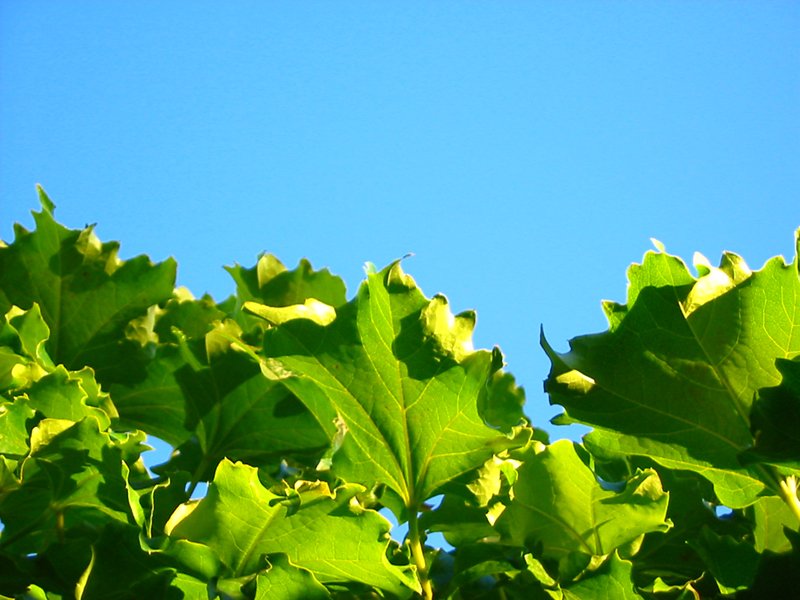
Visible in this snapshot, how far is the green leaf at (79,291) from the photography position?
2557mm

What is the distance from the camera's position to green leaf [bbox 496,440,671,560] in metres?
1.80

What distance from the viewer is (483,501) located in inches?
76.0

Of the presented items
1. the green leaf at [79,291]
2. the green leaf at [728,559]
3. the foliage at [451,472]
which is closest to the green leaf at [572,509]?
the foliage at [451,472]

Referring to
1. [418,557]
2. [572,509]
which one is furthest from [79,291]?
[572,509]

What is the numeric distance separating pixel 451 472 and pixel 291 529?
0.37 m

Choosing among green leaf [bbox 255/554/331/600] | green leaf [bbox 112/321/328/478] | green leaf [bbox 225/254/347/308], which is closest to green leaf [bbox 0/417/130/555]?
green leaf [bbox 255/554/331/600]

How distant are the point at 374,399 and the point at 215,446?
2.28ft

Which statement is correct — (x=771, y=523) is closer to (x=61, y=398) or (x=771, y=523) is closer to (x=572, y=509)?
(x=572, y=509)

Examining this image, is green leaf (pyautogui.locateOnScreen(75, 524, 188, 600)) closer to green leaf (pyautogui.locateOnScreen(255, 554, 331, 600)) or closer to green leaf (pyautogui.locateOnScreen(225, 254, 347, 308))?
green leaf (pyautogui.locateOnScreen(255, 554, 331, 600))

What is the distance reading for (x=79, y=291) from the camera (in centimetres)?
259

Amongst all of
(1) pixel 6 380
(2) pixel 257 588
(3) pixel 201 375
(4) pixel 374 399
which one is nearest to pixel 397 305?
(4) pixel 374 399

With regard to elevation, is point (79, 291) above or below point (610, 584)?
above

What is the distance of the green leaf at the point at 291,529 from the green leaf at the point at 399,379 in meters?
0.19

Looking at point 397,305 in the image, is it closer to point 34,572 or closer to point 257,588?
point 257,588
